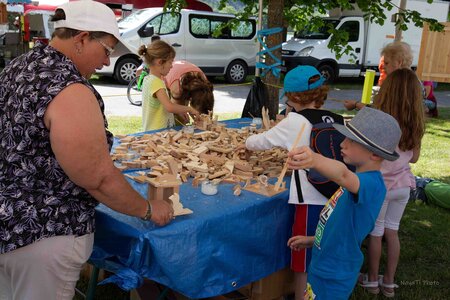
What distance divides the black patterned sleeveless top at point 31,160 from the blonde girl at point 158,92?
213cm

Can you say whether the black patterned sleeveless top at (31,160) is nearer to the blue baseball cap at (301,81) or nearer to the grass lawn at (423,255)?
the blue baseball cap at (301,81)

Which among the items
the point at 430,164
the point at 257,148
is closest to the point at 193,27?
the point at 430,164

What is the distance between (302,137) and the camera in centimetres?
254

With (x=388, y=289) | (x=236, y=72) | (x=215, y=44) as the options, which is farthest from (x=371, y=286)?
(x=236, y=72)

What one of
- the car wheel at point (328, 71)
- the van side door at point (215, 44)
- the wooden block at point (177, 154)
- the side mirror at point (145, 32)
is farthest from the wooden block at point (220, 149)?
the car wheel at point (328, 71)

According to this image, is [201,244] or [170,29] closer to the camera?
[201,244]

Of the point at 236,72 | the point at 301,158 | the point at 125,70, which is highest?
the point at 301,158

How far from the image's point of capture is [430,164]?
6.66 metres

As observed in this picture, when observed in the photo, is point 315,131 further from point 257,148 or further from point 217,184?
point 217,184

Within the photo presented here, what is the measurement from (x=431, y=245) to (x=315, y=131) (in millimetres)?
2310

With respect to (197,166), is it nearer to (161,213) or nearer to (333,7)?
(161,213)

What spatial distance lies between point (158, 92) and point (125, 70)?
9.49 m

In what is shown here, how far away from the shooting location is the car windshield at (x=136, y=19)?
42.6 ft

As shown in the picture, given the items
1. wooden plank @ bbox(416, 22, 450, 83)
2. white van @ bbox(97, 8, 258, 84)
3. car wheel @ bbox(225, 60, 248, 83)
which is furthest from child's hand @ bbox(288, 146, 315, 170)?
car wheel @ bbox(225, 60, 248, 83)
